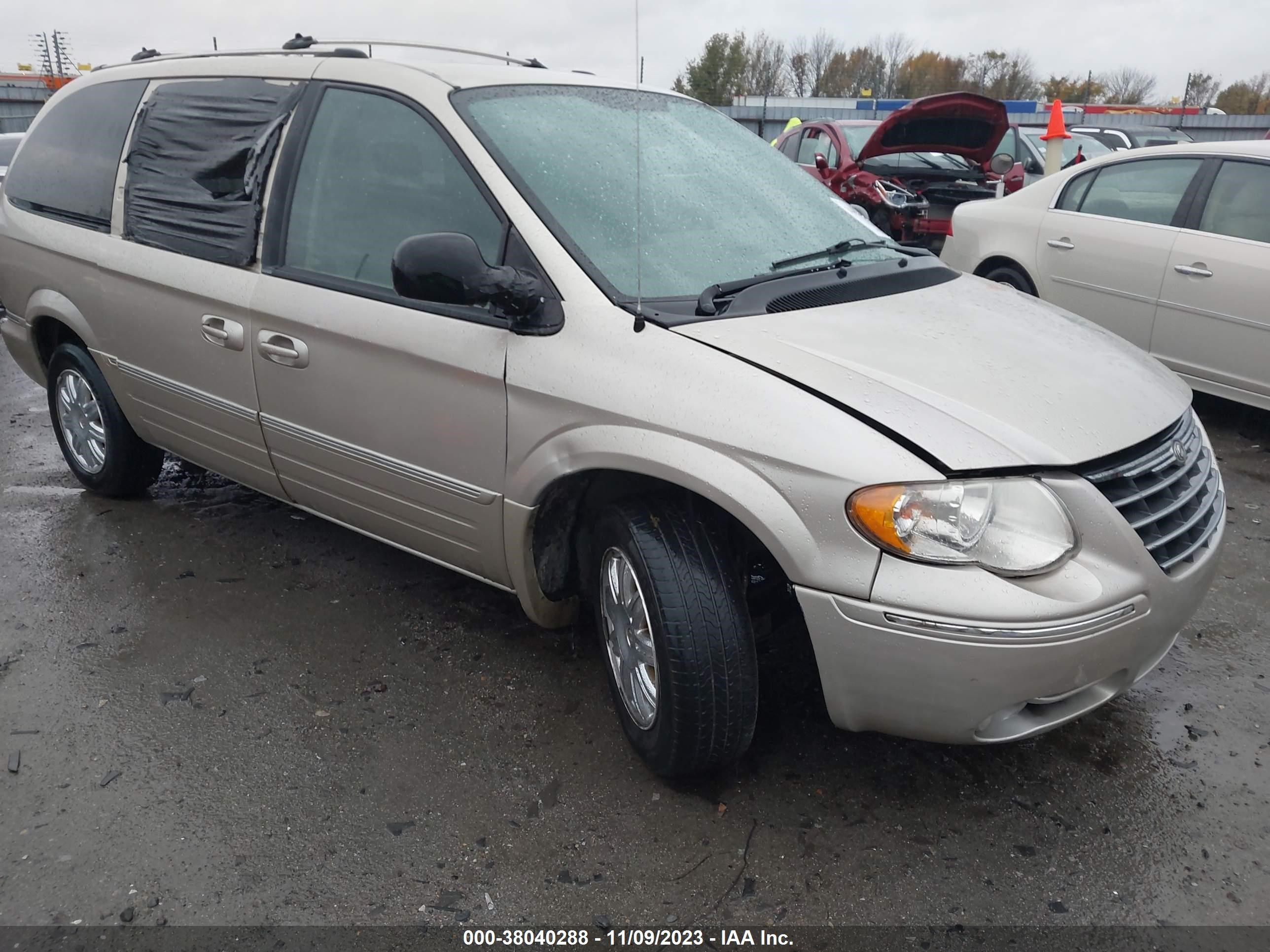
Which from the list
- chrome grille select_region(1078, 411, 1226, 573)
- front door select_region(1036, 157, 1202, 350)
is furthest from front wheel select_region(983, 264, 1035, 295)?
chrome grille select_region(1078, 411, 1226, 573)

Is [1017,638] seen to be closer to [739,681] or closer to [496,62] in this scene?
[739,681]

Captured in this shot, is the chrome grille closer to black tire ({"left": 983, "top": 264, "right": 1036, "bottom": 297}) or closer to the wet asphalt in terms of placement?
the wet asphalt

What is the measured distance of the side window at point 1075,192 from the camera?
19.6 feet

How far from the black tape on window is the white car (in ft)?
14.7

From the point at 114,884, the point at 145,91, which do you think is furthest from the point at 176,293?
the point at 114,884

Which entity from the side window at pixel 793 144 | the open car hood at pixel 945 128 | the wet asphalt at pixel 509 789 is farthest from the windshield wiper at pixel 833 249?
the side window at pixel 793 144

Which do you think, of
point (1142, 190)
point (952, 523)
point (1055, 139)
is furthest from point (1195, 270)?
point (1055, 139)

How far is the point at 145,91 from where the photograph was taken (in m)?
3.86

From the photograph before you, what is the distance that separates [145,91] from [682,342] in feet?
9.08

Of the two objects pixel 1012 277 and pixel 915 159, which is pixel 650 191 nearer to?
pixel 1012 277

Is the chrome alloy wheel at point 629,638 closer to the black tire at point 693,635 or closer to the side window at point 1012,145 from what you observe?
the black tire at point 693,635

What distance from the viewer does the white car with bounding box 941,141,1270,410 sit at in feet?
16.4

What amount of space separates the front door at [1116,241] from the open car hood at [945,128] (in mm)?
2505

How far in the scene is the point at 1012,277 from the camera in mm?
6297
